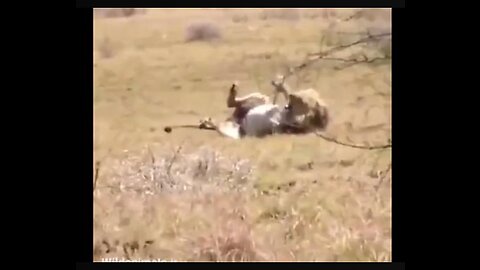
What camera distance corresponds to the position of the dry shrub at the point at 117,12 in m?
3.52

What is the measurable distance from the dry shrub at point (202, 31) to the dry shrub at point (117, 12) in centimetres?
17

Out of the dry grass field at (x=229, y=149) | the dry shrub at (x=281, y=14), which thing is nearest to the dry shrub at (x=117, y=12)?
the dry grass field at (x=229, y=149)

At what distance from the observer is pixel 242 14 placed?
350 centimetres

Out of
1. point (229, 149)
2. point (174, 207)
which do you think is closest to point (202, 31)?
point (229, 149)

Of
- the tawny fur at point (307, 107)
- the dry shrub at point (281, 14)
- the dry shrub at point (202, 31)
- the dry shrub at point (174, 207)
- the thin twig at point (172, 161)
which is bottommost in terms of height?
the dry shrub at point (174, 207)

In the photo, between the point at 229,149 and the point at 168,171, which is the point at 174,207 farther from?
the point at 229,149

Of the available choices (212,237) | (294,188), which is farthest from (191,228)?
(294,188)

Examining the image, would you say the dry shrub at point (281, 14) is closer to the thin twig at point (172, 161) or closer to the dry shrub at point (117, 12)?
the dry shrub at point (117, 12)

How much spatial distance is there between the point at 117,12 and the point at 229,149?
59cm

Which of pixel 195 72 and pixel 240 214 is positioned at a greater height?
pixel 195 72

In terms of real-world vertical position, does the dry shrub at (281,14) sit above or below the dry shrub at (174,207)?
above

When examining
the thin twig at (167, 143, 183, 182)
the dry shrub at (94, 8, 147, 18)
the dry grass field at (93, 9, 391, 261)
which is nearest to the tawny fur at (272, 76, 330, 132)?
the dry grass field at (93, 9, 391, 261)
